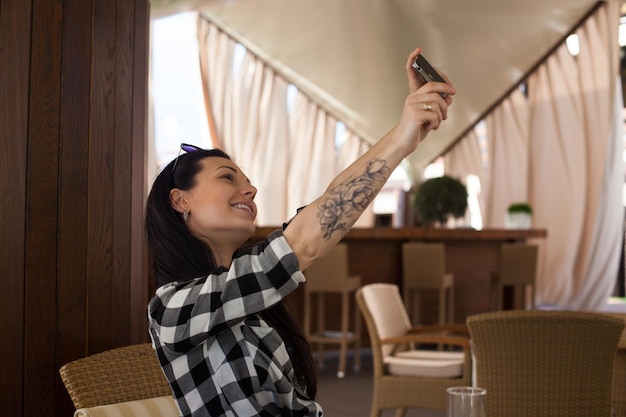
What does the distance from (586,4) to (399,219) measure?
3942 millimetres

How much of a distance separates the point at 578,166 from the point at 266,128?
402cm

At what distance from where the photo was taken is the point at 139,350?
1.92 metres

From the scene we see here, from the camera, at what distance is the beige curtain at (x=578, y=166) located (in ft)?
30.5

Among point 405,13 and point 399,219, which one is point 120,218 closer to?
point 405,13

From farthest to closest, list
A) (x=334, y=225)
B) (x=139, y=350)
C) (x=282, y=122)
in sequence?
(x=282, y=122)
(x=139, y=350)
(x=334, y=225)

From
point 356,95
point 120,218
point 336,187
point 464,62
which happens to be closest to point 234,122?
point 356,95

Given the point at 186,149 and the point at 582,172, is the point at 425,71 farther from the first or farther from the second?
the point at 582,172

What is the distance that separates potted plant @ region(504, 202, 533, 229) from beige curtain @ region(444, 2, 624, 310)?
1297 mm

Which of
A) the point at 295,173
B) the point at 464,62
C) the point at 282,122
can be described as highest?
the point at 464,62

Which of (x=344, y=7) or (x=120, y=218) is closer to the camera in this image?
(x=120, y=218)

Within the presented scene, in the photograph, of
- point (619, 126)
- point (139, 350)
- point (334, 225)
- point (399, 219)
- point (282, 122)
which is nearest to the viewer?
point (334, 225)

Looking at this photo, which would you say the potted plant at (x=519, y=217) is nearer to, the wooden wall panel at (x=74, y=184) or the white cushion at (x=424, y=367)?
the white cushion at (x=424, y=367)

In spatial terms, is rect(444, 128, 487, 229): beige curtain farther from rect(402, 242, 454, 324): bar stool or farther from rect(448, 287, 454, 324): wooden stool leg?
rect(402, 242, 454, 324): bar stool

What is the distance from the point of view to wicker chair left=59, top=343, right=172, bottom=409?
1.72 m
